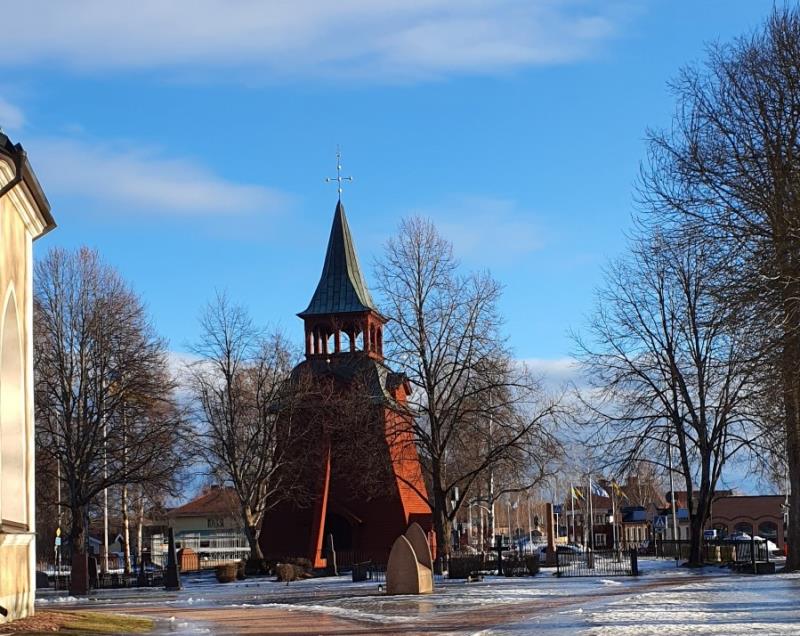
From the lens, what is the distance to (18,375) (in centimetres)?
1870

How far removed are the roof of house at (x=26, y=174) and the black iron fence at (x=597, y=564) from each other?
77.8 ft

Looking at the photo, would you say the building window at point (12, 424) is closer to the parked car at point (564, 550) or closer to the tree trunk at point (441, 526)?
the tree trunk at point (441, 526)

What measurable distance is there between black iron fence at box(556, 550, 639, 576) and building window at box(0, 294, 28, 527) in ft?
75.8

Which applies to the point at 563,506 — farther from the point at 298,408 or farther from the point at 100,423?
the point at 100,423

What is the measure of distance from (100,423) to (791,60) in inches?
1233

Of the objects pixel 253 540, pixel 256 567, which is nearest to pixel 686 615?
pixel 256 567

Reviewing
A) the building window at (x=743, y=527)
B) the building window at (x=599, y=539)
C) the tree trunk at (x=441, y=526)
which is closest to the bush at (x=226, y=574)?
the tree trunk at (x=441, y=526)

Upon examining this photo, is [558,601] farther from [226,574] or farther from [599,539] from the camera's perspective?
[599,539]

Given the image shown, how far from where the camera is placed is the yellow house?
1767cm

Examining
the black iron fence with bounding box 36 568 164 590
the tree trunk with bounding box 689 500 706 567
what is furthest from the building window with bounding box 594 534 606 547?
the black iron fence with bounding box 36 568 164 590

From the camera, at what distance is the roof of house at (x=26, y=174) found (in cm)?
1694

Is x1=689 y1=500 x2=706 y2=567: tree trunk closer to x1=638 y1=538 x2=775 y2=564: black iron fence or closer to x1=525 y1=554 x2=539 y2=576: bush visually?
x1=638 y1=538 x2=775 y2=564: black iron fence

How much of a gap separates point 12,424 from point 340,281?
38.2m

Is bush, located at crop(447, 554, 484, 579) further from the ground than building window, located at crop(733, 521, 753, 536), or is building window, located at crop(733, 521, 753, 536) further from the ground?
bush, located at crop(447, 554, 484, 579)
